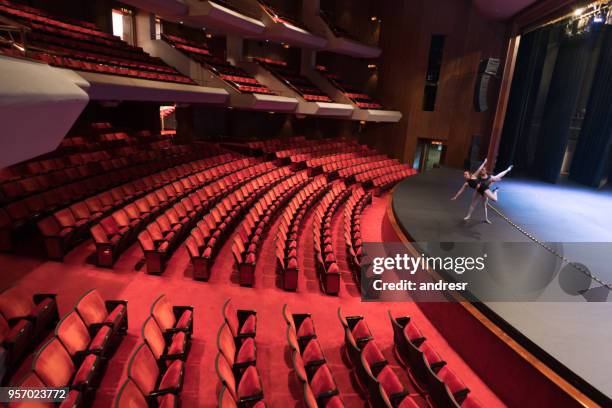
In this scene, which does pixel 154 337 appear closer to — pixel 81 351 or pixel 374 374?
pixel 81 351

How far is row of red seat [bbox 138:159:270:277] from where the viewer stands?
2.10m

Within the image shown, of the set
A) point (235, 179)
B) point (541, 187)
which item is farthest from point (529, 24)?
point (235, 179)

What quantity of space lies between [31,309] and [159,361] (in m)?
0.59

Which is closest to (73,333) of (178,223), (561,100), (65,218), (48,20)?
(65,218)

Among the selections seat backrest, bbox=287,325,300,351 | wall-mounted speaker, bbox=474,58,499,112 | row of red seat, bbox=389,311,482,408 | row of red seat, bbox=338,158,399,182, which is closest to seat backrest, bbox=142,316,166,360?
seat backrest, bbox=287,325,300,351

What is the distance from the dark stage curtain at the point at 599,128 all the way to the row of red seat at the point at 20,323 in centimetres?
606

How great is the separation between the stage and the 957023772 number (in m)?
1.63

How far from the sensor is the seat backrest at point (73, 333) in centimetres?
130

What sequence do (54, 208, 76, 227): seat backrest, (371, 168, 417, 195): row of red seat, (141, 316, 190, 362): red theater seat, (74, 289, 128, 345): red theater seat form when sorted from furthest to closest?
(371, 168, 417, 195): row of red seat
(54, 208, 76, 227): seat backrest
(74, 289, 128, 345): red theater seat
(141, 316, 190, 362): red theater seat

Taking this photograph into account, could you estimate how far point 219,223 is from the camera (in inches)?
104

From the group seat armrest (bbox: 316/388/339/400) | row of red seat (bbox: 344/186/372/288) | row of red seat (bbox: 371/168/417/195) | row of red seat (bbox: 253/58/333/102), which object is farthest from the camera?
row of red seat (bbox: 253/58/333/102)

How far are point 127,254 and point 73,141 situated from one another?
6.97 feet

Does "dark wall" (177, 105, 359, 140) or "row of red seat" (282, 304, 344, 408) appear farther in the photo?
"dark wall" (177, 105, 359, 140)
